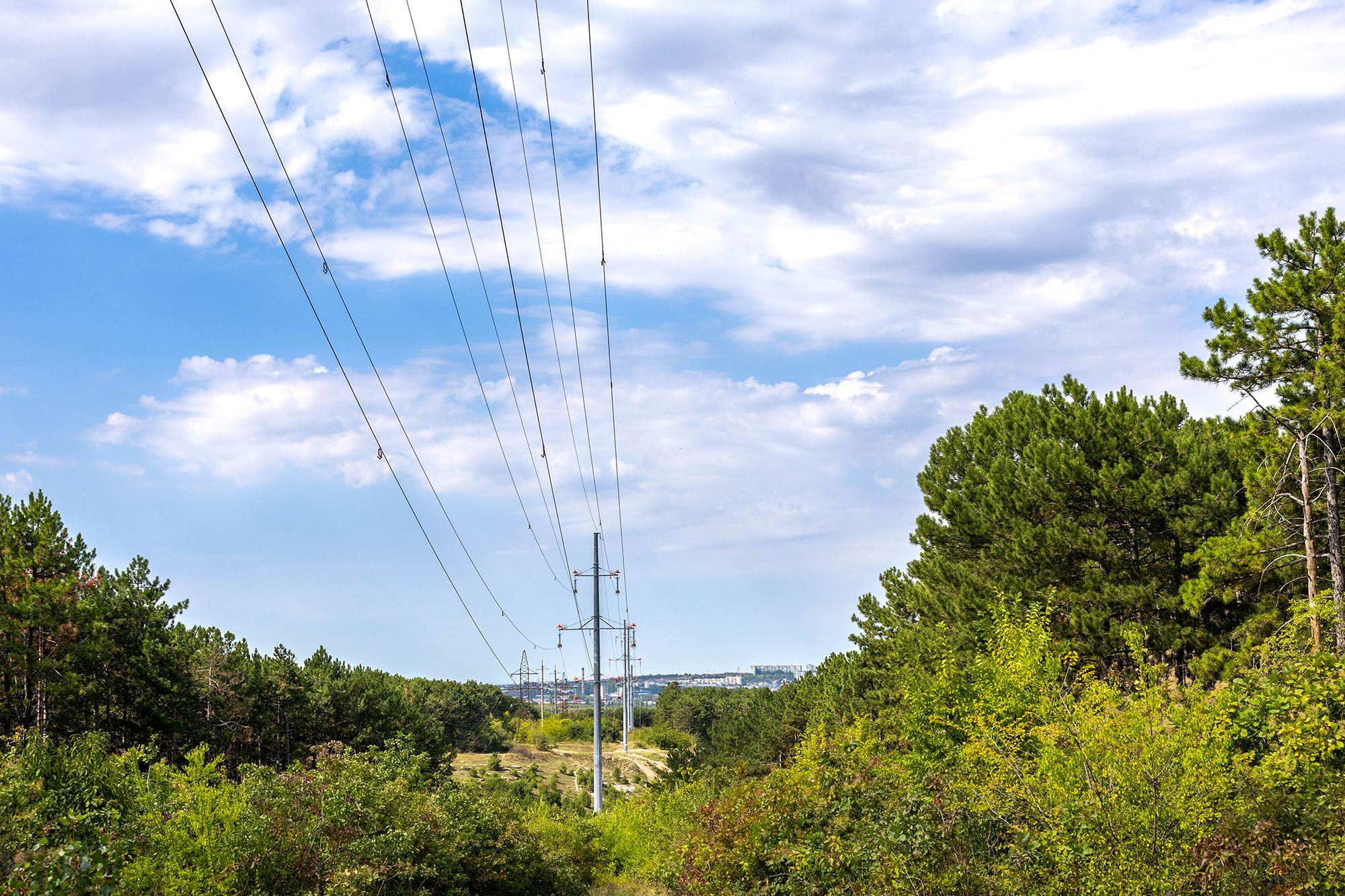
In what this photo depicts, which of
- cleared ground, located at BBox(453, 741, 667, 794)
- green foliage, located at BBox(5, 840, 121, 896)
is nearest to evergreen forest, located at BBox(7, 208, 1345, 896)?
green foliage, located at BBox(5, 840, 121, 896)

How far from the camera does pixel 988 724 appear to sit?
54.9 feet

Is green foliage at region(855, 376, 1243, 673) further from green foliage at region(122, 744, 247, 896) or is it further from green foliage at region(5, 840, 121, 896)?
green foliage at region(5, 840, 121, 896)

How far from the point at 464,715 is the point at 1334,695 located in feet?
346

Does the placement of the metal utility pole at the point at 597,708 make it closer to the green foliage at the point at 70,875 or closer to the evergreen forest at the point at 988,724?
the evergreen forest at the point at 988,724

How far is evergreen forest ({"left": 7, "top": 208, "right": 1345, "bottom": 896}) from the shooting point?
11.6 meters

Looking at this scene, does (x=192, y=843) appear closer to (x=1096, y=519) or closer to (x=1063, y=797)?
(x=1063, y=797)

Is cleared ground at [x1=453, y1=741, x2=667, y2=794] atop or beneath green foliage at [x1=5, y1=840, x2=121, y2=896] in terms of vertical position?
beneath

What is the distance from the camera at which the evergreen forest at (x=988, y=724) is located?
1164 cm

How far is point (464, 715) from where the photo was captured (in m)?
110

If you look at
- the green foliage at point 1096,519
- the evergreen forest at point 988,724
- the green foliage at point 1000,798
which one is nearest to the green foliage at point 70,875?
the evergreen forest at point 988,724

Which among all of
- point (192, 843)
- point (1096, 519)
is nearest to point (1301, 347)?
point (1096, 519)

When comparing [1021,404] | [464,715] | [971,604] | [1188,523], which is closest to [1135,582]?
[1188,523]

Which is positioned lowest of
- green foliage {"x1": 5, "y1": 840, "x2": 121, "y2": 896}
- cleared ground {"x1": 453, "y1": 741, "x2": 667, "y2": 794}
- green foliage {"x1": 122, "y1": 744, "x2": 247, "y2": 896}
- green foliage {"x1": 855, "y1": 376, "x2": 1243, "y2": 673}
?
cleared ground {"x1": 453, "y1": 741, "x2": 667, "y2": 794}

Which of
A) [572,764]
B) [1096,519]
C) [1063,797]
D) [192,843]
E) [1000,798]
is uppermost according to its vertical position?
[1096,519]
